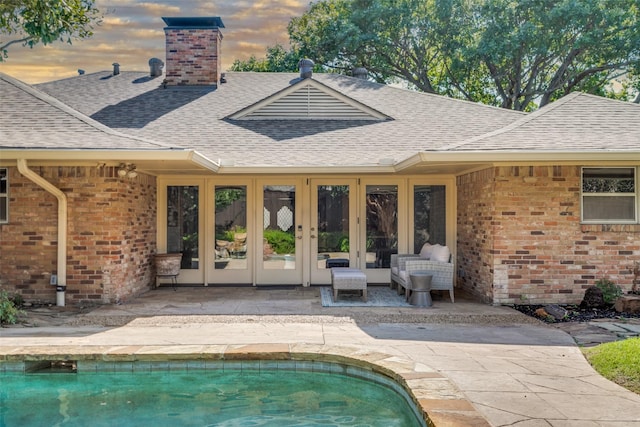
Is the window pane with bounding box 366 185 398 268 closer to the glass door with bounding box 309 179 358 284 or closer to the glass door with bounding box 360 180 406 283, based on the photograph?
the glass door with bounding box 360 180 406 283

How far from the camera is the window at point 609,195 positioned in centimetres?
845

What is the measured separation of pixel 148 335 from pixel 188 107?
22.1 feet

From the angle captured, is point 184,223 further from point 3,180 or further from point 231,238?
point 3,180

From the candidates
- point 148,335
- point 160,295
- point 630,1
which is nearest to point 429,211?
point 160,295

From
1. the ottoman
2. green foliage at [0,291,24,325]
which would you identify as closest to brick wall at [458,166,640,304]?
the ottoman

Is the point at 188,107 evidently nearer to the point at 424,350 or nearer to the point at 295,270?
the point at 295,270

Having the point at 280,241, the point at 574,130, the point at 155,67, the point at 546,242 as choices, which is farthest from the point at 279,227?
the point at 155,67

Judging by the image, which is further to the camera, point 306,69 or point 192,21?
point 192,21

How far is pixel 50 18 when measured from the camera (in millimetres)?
7152

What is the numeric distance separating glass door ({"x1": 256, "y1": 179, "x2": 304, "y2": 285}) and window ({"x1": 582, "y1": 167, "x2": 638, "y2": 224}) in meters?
4.95

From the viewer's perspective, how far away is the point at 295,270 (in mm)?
10555

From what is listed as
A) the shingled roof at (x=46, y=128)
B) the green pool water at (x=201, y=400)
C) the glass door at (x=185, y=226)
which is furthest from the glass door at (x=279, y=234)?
the green pool water at (x=201, y=400)

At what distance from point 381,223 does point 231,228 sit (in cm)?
288

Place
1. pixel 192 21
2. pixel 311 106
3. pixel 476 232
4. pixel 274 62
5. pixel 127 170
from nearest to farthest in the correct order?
pixel 127 170
pixel 476 232
pixel 311 106
pixel 192 21
pixel 274 62
